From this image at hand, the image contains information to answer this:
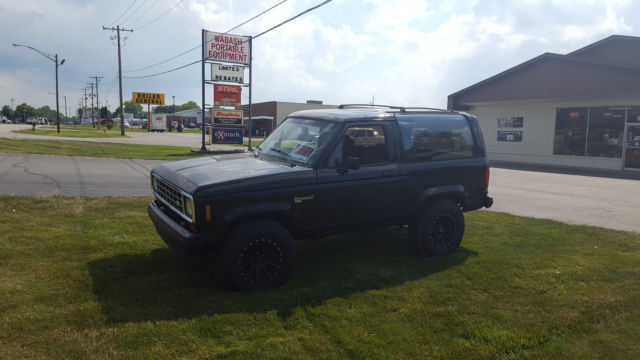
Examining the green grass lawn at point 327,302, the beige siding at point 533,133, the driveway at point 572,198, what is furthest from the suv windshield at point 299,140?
the beige siding at point 533,133

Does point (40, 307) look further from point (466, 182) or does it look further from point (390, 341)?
point (466, 182)

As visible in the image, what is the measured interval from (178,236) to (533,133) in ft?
79.4

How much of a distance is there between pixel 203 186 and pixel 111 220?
3.89m

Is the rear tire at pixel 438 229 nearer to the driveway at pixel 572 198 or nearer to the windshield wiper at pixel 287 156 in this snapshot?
the windshield wiper at pixel 287 156

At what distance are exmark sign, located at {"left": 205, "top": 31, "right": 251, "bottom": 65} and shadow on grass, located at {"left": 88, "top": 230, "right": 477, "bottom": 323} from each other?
23273mm

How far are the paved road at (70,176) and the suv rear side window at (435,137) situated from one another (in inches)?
268

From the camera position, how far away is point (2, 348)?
3451 millimetres

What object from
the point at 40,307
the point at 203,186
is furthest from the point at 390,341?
the point at 40,307

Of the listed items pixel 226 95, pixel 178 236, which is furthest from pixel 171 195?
pixel 226 95

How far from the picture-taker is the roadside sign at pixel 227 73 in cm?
2783

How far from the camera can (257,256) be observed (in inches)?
184

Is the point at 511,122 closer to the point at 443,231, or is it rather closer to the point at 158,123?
the point at 443,231

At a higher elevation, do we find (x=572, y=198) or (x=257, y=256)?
(x=257, y=256)

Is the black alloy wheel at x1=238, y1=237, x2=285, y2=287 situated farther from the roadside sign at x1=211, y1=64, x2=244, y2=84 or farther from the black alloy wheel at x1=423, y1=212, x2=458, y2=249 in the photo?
the roadside sign at x1=211, y1=64, x2=244, y2=84
